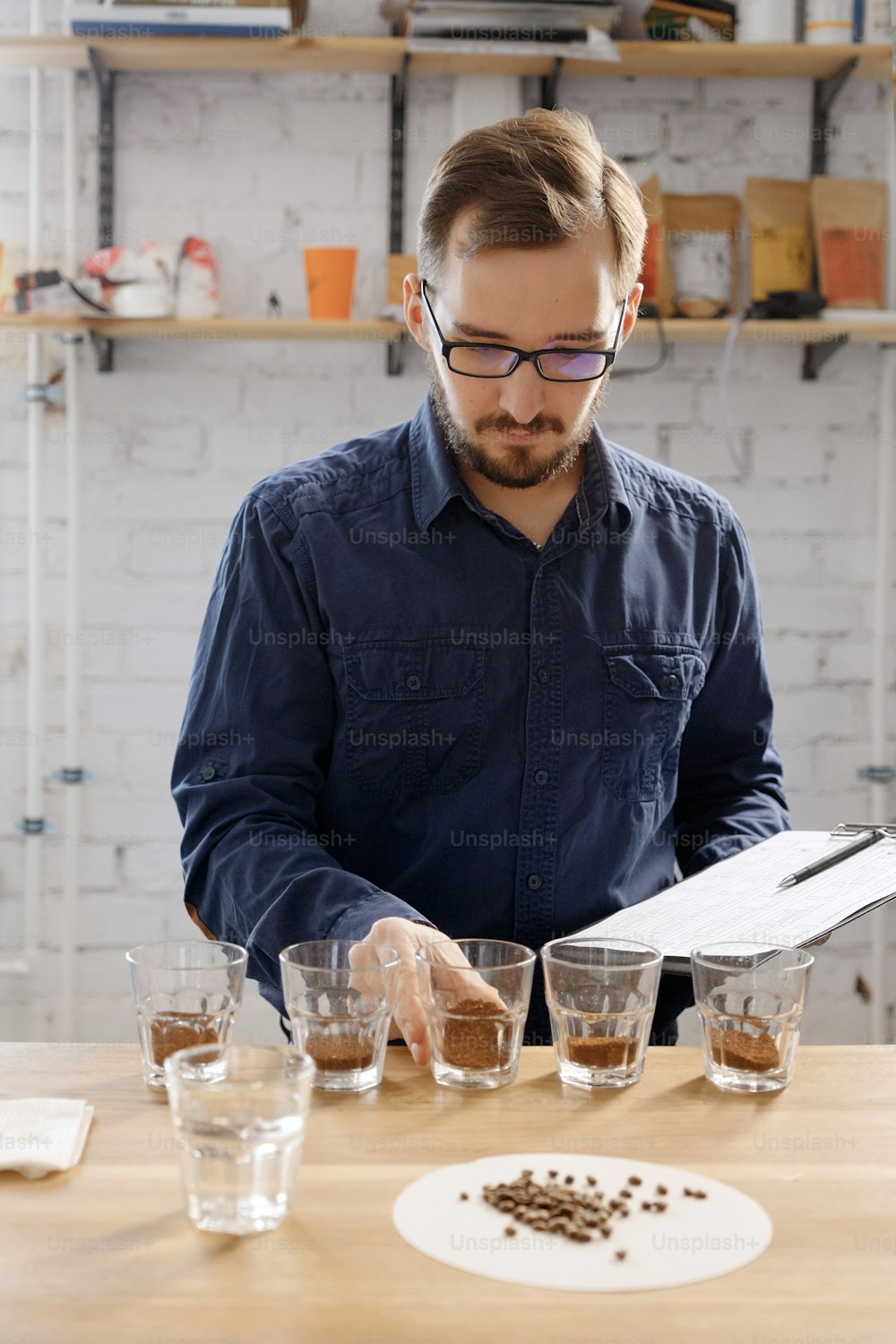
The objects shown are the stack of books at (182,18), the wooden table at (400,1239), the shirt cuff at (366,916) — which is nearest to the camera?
the wooden table at (400,1239)

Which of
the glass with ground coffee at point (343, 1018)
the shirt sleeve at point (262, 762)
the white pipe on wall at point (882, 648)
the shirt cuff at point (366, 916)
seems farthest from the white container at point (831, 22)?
the glass with ground coffee at point (343, 1018)

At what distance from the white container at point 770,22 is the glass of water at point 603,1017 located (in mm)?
1992

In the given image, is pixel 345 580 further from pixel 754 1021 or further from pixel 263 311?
pixel 263 311

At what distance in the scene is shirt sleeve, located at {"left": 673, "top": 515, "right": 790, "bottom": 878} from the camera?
1788 millimetres

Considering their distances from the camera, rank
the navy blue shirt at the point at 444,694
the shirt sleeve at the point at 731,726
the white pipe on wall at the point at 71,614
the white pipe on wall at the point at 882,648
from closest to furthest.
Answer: the navy blue shirt at the point at 444,694, the shirt sleeve at the point at 731,726, the white pipe on wall at the point at 71,614, the white pipe on wall at the point at 882,648

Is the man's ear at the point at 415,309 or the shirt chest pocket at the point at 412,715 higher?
the man's ear at the point at 415,309

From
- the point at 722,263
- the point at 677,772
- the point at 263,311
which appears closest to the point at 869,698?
the point at 722,263

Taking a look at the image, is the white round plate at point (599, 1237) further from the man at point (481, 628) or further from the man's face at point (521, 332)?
the man's face at point (521, 332)

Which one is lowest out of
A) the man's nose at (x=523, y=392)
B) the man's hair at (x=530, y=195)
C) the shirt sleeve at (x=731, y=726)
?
the shirt sleeve at (x=731, y=726)

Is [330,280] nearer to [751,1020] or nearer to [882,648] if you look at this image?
[882,648]

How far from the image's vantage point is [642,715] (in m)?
1.63

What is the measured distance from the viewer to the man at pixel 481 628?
1462 millimetres

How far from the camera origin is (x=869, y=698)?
2777mm

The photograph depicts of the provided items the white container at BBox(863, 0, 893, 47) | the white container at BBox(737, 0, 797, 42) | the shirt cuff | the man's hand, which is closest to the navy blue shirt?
the shirt cuff
